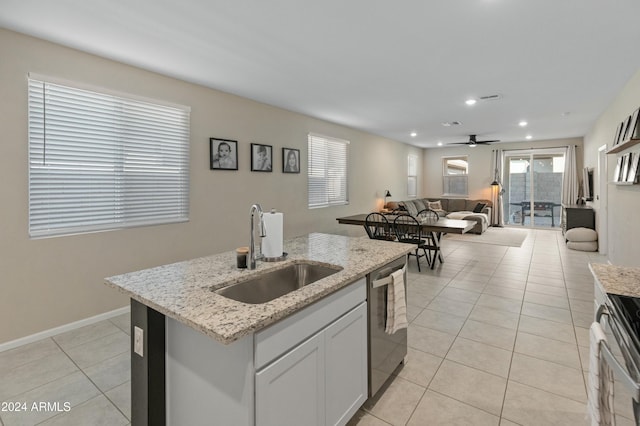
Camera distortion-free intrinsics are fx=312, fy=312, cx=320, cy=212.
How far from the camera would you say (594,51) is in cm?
298

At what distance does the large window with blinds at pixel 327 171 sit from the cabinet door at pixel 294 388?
14.2 feet

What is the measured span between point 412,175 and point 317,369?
9.38 m

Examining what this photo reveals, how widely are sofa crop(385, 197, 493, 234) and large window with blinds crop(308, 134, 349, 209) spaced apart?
205 cm

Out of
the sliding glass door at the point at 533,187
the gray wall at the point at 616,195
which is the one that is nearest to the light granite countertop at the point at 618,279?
the gray wall at the point at 616,195

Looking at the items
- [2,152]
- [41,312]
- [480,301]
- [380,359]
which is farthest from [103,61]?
[480,301]

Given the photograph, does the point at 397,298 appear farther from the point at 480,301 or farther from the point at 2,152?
the point at 2,152

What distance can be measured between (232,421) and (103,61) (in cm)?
338

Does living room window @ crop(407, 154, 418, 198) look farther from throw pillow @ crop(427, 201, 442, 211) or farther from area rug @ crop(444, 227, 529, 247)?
area rug @ crop(444, 227, 529, 247)

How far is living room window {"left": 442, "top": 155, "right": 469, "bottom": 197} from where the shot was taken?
10.2 m

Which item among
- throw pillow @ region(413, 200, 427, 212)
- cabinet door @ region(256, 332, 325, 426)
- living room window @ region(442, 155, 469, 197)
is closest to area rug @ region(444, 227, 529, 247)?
throw pillow @ region(413, 200, 427, 212)

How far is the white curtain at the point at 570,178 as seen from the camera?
833 cm

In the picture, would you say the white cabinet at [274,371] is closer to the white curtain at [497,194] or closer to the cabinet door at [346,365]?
the cabinet door at [346,365]

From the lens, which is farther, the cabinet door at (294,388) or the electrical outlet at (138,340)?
the electrical outlet at (138,340)

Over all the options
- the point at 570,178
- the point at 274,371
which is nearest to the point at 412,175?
the point at 570,178
